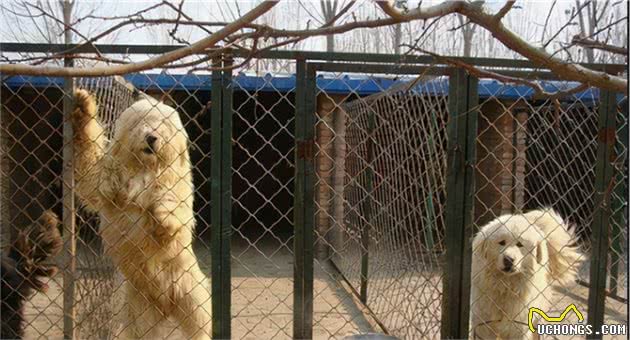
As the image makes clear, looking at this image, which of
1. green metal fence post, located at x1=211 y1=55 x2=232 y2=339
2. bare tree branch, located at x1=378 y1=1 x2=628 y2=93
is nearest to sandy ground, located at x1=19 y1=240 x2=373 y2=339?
green metal fence post, located at x1=211 y1=55 x2=232 y2=339

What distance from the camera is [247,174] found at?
13.6 m

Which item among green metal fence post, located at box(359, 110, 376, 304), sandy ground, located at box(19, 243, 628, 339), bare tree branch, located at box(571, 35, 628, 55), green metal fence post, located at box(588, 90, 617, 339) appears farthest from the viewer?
green metal fence post, located at box(359, 110, 376, 304)

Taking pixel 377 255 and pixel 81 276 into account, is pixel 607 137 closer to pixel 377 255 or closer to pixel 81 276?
pixel 377 255

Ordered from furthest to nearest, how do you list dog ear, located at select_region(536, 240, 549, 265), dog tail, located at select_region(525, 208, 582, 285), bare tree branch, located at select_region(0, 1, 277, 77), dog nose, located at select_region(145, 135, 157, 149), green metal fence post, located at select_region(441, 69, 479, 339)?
dog tail, located at select_region(525, 208, 582, 285), dog ear, located at select_region(536, 240, 549, 265), dog nose, located at select_region(145, 135, 157, 149), green metal fence post, located at select_region(441, 69, 479, 339), bare tree branch, located at select_region(0, 1, 277, 77)

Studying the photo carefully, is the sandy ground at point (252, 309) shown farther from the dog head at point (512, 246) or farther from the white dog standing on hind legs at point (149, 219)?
the dog head at point (512, 246)

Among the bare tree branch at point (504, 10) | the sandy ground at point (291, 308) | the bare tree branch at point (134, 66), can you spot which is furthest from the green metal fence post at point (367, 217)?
the bare tree branch at point (134, 66)

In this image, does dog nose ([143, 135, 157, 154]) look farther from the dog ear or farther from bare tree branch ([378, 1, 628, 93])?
the dog ear

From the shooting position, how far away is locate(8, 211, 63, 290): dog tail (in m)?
3.37

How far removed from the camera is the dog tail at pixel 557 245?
15.1 ft

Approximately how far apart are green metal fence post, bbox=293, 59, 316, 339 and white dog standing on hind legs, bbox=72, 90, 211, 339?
130 cm

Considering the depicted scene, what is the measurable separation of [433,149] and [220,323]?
220 cm

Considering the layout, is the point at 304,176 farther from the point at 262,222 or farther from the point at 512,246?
the point at 262,222

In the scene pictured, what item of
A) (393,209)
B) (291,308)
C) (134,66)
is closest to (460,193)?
(134,66)

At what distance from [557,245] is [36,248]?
4.20 meters
